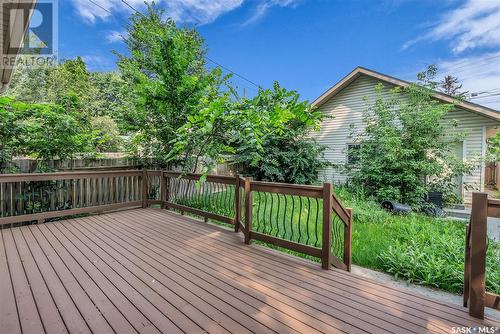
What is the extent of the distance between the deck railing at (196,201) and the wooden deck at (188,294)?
0.36 metres

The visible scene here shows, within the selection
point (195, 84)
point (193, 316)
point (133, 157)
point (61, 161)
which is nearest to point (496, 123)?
point (195, 84)

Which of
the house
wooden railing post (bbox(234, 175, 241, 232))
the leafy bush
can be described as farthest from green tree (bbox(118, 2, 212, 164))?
the house

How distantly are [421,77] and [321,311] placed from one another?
26.9ft

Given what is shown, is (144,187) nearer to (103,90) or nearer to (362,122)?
(362,122)

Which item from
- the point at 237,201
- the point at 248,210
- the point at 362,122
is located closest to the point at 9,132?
the point at 237,201

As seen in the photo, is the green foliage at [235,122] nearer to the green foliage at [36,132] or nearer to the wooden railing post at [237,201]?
the wooden railing post at [237,201]

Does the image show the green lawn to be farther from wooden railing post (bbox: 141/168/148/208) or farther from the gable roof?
the gable roof

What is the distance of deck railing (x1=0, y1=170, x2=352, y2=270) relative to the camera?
286 centimetres

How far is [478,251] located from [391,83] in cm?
817

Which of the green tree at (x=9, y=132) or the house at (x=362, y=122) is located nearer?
the green tree at (x=9, y=132)

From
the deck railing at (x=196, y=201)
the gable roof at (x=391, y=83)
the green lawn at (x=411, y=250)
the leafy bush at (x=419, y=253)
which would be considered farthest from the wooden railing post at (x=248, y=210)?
the gable roof at (x=391, y=83)

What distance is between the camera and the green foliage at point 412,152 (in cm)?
659

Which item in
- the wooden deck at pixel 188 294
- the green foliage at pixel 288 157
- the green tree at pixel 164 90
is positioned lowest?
the wooden deck at pixel 188 294

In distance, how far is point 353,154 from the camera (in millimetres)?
8344
